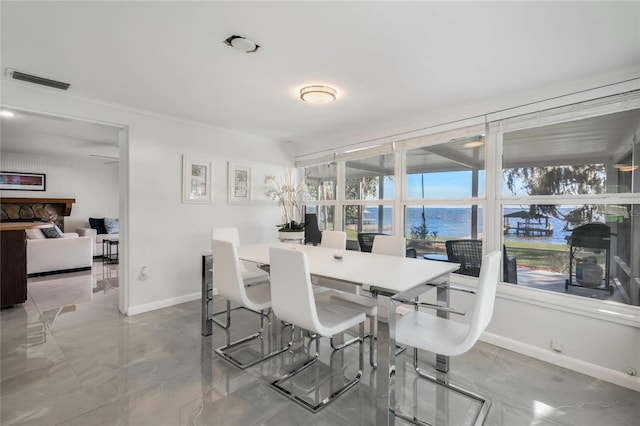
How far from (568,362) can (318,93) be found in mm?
3021

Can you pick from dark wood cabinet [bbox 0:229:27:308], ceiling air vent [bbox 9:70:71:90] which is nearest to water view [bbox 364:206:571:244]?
ceiling air vent [bbox 9:70:71:90]

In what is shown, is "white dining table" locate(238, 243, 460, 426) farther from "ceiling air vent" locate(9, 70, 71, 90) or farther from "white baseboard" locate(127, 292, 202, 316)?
"ceiling air vent" locate(9, 70, 71, 90)

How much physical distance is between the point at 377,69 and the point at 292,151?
2987 millimetres

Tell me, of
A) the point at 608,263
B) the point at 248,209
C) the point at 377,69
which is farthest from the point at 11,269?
the point at 608,263

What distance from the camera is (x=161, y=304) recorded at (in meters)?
3.70

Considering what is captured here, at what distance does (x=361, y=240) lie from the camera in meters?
4.16

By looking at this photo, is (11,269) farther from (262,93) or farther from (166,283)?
(262,93)

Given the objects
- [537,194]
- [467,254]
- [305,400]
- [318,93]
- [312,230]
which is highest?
[318,93]

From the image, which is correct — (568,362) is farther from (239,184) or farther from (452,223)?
(239,184)

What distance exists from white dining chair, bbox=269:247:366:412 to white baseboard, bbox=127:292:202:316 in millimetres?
2221

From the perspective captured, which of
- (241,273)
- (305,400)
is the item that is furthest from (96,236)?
(305,400)

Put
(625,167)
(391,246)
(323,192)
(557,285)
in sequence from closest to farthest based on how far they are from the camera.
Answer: (625,167), (557,285), (391,246), (323,192)

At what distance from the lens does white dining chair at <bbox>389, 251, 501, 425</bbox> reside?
156 cm

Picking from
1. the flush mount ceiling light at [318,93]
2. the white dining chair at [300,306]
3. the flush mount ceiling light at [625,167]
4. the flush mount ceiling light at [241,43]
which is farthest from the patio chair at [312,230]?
the flush mount ceiling light at [625,167]
